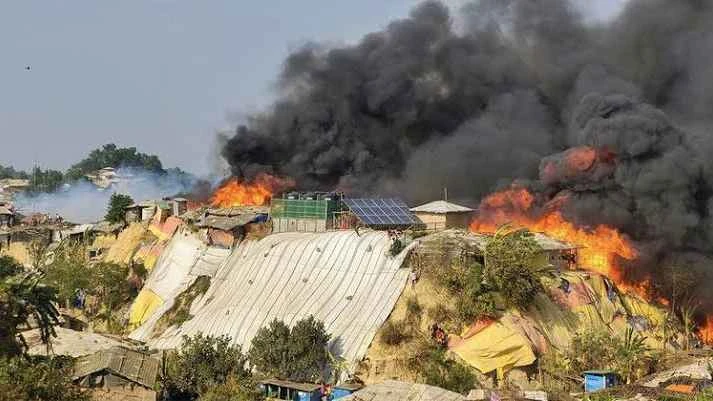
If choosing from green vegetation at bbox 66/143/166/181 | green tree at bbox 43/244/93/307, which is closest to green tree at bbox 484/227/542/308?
green tree at bbox 43/244/93/307

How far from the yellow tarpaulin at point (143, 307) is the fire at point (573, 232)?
21.5 meters

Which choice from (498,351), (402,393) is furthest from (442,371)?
(402,393)

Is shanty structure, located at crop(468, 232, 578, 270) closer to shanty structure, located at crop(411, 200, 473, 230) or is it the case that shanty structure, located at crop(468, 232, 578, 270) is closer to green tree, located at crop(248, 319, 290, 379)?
shanty structure, located at crop(411, 200, 473, 230)

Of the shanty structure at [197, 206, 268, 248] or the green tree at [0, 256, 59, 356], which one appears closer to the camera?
the green tree at [0, 256, 59, 356]

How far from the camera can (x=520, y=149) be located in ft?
226

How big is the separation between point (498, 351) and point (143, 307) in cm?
2659

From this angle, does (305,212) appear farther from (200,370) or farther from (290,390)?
(290,390)

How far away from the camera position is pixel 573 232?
5256 cm

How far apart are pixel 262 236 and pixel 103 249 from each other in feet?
70.9

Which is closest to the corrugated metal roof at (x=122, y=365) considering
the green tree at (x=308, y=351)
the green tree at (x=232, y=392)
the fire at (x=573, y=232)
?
the green tree at (x=232, y=392)

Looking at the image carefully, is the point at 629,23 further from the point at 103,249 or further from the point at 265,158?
the point at 103,249

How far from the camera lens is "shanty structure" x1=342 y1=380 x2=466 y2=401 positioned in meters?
31.2

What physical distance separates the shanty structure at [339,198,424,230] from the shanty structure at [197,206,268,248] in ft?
19.1

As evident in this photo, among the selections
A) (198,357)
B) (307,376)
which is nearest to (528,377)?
(307,376)
